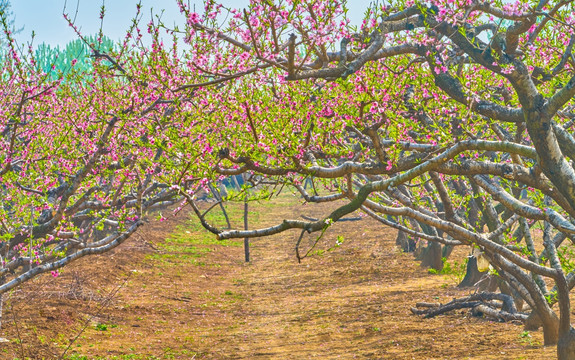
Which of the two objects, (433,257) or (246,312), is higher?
(433,257)

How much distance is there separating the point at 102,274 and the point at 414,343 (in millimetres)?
12776

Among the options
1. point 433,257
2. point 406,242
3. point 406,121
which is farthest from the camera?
point 406,242

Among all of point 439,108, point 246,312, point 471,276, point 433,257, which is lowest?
point 246,312

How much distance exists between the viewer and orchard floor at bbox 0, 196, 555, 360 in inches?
501

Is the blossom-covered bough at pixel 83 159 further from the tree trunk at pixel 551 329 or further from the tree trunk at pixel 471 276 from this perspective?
the tree trunk at pixel 471 276

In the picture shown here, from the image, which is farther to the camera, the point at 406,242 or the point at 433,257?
the point at 406,242

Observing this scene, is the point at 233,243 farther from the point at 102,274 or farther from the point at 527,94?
the point at 527,94

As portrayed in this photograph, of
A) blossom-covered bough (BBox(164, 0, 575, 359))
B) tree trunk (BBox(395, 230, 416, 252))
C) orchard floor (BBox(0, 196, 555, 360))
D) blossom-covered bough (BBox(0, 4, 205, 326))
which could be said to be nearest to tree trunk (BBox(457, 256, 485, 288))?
orchard floor (BBox(0, 196, 555, 360))

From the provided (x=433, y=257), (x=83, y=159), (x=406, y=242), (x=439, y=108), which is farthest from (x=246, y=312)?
(x=406, y=242)

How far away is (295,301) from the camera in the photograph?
19703 millimetres

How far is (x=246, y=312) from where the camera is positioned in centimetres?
1867

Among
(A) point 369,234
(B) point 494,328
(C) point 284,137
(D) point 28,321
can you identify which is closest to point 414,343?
(B) point 494,328

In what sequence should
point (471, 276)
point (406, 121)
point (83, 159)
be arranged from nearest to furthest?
point (406, 121) → point (83, 159) → point (471, 276)

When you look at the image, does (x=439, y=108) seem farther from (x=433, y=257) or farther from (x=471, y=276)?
(x=433, y=257)
